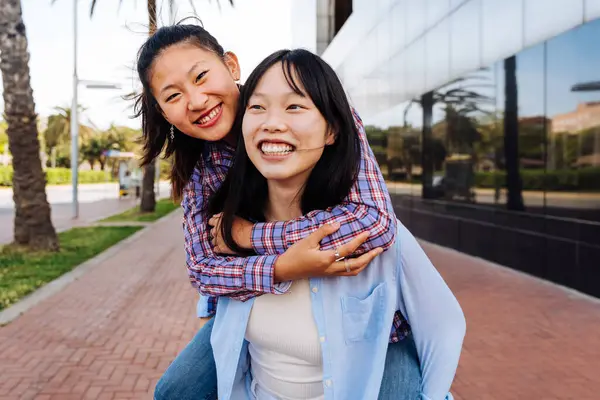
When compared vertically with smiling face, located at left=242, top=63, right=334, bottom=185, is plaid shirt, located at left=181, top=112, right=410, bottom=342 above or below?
below

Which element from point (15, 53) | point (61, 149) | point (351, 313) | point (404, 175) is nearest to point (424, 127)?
point (404, 175)

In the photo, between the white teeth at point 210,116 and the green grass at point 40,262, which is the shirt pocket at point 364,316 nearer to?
the white teeth at point 210,116

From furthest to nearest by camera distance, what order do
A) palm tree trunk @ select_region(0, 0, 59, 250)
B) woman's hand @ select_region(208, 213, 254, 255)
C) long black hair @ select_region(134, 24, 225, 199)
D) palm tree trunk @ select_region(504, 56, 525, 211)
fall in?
palm tree trunk @ select_region(0, 0, 59, 250) < palm tree trunk @ select_region(504, 56, 525, 211) < long black hair @ select_region(134, 24, 225, 199) < woman's hand @ select_region(208, 213, 254, 255)

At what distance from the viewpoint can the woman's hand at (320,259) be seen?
1477mm

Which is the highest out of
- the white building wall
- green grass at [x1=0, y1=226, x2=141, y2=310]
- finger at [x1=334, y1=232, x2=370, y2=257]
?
the white building wall

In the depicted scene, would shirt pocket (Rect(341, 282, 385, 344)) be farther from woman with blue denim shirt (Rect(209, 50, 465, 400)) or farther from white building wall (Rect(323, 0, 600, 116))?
white building wall (Rect(323, 0, 600, 116))

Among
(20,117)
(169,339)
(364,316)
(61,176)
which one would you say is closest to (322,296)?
(364,316)

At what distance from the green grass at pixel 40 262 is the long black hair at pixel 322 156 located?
237 inches

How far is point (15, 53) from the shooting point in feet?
32.8

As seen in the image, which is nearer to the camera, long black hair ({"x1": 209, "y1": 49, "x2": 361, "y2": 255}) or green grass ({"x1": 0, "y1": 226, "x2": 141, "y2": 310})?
long black hair ({"x1": 209, "y1": 49, "x2": 361, "y2": 255})

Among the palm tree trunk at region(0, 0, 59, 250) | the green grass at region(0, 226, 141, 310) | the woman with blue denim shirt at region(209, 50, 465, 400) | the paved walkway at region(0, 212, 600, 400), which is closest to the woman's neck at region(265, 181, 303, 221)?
the woman with blue denim shirt at region(209, 50, 465, 400)

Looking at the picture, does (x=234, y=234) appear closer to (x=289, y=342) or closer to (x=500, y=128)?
(x=289, y=342)

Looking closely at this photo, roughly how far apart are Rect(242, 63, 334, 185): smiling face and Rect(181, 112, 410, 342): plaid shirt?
0.14 meters

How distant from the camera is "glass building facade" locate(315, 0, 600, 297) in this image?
24.3ft
